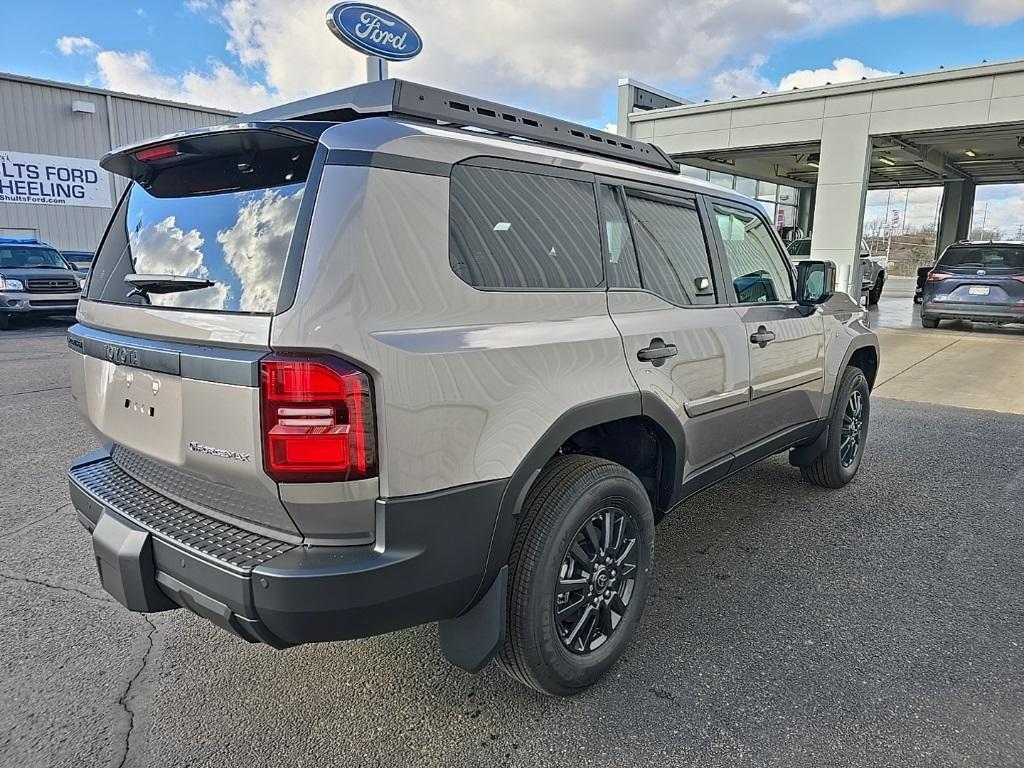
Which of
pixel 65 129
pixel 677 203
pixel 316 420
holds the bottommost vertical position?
pixel 316 420

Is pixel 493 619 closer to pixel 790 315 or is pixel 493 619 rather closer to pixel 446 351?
pixel 446 351

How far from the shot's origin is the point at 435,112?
2.27 m

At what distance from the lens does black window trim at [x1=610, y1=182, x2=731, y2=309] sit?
2828mm

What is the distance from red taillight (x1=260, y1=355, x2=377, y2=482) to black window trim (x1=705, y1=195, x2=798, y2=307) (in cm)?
217

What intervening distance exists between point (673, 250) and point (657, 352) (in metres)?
0.61

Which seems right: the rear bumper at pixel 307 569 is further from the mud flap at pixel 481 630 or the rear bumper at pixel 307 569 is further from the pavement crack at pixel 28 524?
the pavement crack at pixel 28 524

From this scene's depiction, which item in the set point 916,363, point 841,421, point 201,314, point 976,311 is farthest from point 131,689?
point 976,311

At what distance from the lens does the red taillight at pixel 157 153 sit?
231 cm

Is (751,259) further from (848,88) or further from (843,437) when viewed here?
(848,88)

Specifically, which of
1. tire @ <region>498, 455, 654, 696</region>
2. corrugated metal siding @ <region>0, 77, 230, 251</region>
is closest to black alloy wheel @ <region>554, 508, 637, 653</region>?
tire @ <region>498, 455, 654, 696</region>

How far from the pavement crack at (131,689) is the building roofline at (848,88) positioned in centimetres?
1611

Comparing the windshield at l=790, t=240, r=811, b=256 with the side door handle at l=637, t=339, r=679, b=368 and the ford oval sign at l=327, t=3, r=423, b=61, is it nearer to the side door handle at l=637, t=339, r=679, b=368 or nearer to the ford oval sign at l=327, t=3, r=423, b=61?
the ford oval sign at l=327, t=3, r=423, b=61

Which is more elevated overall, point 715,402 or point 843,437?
point 715,402

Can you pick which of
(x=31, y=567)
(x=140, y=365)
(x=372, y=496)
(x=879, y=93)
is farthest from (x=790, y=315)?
(x=879, y=93)
